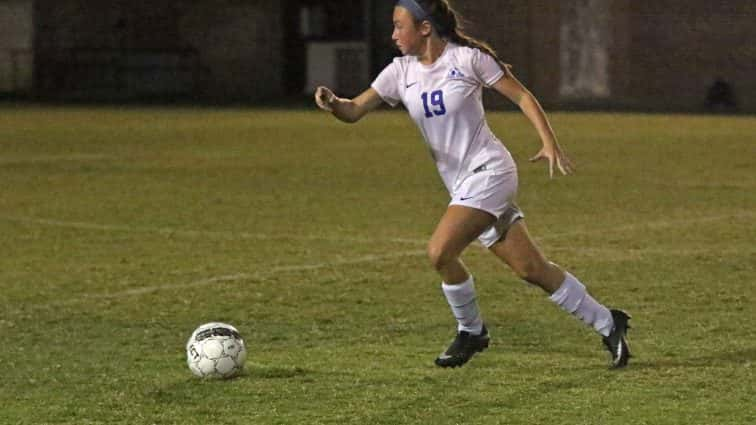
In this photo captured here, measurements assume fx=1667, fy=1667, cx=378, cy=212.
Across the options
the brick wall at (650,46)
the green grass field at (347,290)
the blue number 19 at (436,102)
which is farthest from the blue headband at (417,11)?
the brick wall at (650,46)

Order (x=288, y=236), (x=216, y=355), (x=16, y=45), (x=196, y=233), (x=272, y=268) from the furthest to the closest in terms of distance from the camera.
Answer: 1. (x=16, y=45)
2. (x=196, y=233)
3. (x=288, y=236)
4. (x=272, y=268)
5. (x=216, y=355)

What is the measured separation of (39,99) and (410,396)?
3604 centimetres

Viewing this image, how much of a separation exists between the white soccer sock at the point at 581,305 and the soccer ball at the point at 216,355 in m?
1.59

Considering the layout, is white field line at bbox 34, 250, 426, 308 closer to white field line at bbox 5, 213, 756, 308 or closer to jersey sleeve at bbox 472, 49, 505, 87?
white field line at bbox 5, 213, 756, 308

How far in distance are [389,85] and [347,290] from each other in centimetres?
322

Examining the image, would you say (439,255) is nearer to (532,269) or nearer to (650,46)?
(532,269)

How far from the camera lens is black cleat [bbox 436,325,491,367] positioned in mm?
8413

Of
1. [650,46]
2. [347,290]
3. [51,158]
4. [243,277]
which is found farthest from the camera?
[650,46]

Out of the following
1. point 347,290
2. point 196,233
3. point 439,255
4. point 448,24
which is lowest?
point 196,233

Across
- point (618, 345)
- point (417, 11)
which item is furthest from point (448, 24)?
point (618, 345)

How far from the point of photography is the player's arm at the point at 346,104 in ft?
27.1

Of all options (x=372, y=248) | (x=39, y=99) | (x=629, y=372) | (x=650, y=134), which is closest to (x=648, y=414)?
(x=629, y=372)

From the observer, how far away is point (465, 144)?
8156 mm

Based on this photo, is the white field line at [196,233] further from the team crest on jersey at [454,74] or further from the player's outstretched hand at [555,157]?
the player's outstretched hand at [555,157]
